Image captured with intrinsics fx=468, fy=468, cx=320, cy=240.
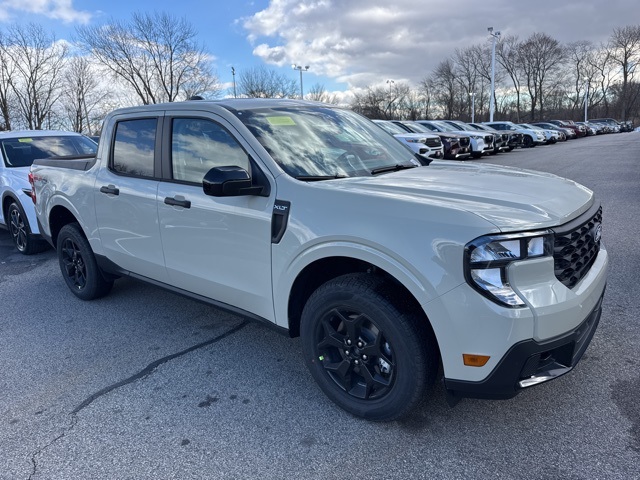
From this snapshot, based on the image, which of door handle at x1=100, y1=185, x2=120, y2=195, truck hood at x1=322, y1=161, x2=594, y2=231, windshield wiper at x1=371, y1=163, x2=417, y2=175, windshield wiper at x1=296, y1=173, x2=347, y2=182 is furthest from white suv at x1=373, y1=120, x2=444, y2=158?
windshield wiper at x1=296, y1=173, x2=347, y2=182

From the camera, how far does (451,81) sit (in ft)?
234

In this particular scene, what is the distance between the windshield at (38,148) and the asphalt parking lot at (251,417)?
417cm

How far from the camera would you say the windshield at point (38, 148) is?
731 centimetres

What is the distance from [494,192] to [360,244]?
0.82 meters

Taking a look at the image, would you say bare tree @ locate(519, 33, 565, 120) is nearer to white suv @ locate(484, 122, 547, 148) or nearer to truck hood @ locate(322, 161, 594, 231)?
white suv @ locate(484, 122, 547, 148)

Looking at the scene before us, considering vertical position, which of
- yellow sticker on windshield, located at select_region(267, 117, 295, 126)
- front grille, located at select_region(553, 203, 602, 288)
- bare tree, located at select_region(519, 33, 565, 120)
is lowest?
front grille, located at select_region(553, 203, 602, 288)

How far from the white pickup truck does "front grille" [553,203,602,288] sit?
0.01 metres

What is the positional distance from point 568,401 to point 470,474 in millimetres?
916

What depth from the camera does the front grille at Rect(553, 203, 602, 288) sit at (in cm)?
228

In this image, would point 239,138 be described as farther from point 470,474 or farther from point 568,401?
point 568,401

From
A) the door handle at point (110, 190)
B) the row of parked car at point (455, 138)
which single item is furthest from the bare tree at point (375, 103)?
the door handle at point (110, 190)

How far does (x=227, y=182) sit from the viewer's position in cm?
275

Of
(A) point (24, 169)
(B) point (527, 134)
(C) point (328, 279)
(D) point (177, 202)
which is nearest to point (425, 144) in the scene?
(A) point (24, 169)

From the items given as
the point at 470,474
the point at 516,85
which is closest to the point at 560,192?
the point at 470,474
